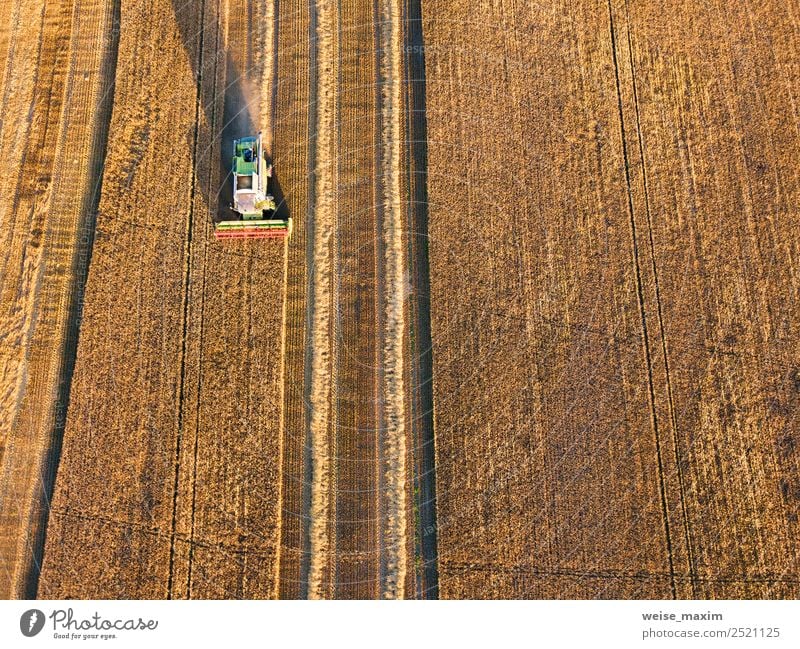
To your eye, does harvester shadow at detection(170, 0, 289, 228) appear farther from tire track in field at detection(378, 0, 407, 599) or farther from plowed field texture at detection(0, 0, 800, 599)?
tire track in field at detection(378, 0, 407, 599)

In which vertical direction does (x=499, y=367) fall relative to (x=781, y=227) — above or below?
below

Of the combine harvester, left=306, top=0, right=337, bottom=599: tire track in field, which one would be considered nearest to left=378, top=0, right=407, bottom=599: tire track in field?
left=306, top=0, right=337, bottom=599: tire track in field

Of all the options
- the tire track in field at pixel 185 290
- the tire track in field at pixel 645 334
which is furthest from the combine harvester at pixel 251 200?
the tire track in field at pixel 645 334

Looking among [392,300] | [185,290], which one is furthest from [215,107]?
[392,300]

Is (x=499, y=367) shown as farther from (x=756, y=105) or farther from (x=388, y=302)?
(x=756, y=105)

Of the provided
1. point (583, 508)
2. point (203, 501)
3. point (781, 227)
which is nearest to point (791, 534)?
point (583, 508)
